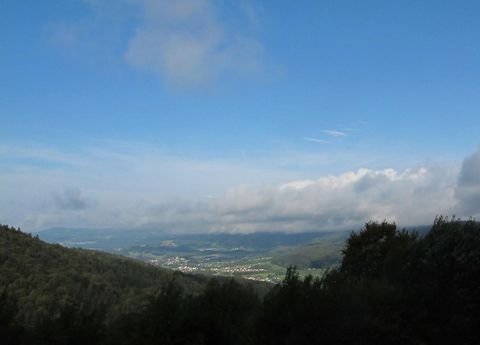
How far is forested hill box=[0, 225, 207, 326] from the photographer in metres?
73.1

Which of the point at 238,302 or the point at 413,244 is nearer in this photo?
the point at 238,302

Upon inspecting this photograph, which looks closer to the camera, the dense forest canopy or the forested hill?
the dense forest canopy

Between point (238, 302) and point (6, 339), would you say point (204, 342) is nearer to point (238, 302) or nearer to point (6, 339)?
point (238, 302)

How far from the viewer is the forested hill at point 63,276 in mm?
73125

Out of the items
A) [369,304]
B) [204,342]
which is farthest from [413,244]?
[204,342]

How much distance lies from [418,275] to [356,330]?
25.8 ft

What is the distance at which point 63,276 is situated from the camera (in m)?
88.6

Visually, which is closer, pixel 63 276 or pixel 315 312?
pixel 315 312

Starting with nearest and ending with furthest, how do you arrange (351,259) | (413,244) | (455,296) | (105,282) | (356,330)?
(356,330) < (455,296) < (413,244) < (351,259) < (105,282)

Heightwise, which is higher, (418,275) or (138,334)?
(418,275)

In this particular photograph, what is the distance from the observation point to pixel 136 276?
112 metres

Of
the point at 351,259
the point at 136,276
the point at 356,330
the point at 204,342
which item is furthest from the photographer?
the point at 136,276

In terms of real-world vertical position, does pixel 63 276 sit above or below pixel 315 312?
below

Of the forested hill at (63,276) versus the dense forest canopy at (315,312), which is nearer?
the dense forest canopy at (315,312)
